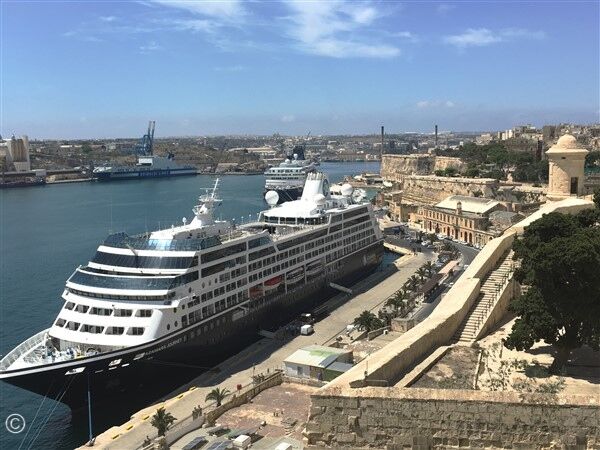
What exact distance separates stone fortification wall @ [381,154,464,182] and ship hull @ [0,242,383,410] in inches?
2945

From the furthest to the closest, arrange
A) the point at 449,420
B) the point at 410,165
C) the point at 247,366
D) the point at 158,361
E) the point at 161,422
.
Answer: the point at 410,165 → the point at 247,366 → the point at 158,361 → the point at 161,422 → the point at 449,420

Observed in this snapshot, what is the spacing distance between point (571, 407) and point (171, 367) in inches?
634

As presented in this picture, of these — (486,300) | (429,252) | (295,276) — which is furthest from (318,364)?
(429,252)

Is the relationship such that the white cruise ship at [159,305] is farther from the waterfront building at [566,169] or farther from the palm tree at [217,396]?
the waterfront building at [566,169]

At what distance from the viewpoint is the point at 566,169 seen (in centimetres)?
2569

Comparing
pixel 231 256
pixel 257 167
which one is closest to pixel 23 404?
pixel 231 256

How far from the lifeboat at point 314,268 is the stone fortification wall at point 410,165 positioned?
6808cm

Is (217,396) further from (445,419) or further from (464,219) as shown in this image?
(464,219)

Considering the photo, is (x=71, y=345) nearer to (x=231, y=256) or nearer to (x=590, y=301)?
(x=231, y=256)

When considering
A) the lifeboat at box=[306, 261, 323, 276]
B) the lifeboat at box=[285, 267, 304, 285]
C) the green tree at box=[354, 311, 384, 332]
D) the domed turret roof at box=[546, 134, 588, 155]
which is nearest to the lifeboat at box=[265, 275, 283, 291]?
the lifeboat at box=[285, 267, 304, 285]

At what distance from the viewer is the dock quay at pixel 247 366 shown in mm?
17312

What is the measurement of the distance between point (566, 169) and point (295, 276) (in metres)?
13.6

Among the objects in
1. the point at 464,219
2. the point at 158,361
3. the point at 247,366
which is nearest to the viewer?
the point at 158,361

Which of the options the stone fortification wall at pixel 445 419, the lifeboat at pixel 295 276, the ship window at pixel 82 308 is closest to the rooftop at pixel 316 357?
the ship window at pixel 82 308
